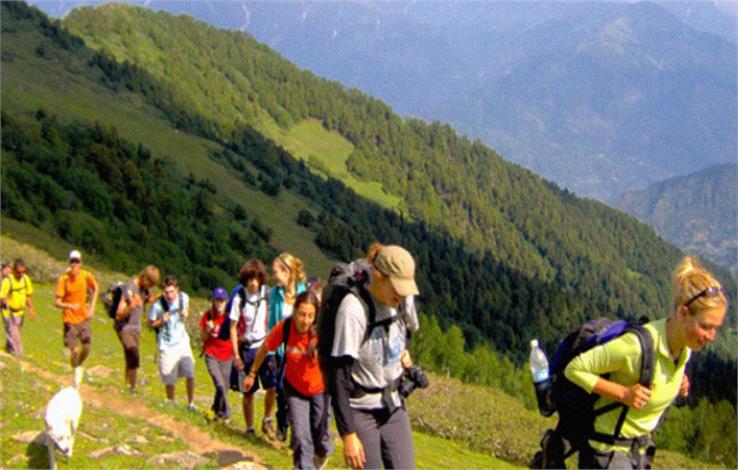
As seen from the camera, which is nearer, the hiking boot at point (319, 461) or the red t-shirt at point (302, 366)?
the red t-shirt at point (302, 366)

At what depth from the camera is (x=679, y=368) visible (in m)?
5.79

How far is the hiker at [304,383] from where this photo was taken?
9.08 metres

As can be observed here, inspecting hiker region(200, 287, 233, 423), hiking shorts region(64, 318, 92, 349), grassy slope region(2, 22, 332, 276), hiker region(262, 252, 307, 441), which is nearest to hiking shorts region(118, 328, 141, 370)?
hiking shorts region(64, 318, 92, 349)

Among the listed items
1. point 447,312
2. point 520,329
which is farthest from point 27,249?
point 520,329

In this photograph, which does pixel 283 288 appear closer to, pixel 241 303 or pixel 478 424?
pixel 241 303

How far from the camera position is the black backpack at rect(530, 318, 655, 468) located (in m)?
5.70

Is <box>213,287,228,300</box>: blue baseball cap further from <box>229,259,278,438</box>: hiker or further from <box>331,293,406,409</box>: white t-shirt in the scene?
<box>331,293,406,409</box>: white t-shirt

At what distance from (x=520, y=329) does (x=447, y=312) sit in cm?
2146

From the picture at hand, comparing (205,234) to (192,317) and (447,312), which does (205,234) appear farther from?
(447,312)

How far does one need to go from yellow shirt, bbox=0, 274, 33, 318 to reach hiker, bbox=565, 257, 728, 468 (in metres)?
15.8

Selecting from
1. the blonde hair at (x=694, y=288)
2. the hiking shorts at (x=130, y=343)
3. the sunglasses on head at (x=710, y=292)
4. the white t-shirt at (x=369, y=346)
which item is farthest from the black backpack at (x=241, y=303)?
the sunglasses on head at (x=710, y=292)

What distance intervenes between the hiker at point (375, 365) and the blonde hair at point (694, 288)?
214 cm

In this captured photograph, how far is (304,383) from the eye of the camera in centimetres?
920

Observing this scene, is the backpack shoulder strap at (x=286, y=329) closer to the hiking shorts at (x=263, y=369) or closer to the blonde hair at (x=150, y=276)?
the hiking shorts at (x=263, y=369)
